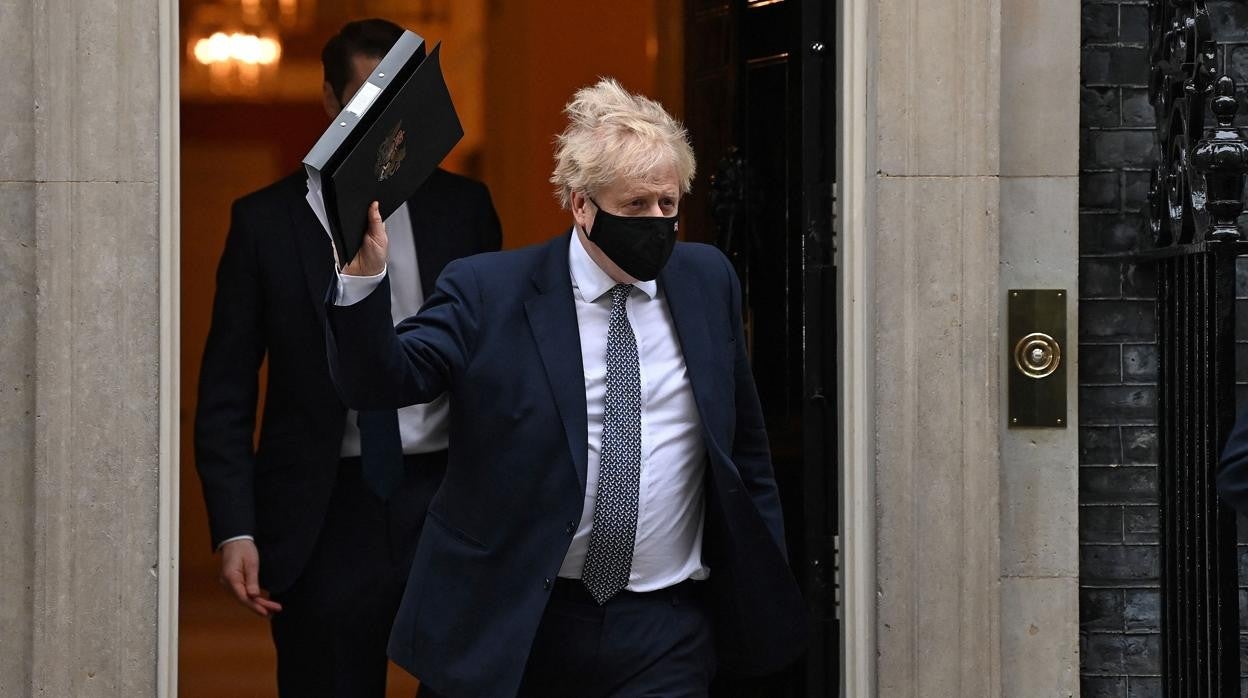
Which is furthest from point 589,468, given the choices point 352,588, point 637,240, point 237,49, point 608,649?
point 237,49

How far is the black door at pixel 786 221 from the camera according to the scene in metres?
4.51

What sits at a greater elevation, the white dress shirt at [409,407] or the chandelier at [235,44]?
the chandelier at [235,44]

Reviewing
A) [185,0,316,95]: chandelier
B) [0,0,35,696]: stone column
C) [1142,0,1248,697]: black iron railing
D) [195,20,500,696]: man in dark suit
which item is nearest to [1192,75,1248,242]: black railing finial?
[1142,0,1248,697]: black iron railing

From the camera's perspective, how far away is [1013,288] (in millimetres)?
4340

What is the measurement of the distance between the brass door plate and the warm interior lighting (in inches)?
192

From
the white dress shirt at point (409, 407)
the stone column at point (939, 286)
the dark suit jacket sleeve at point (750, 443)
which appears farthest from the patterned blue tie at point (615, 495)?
the white dress shirt at point (409, 407)

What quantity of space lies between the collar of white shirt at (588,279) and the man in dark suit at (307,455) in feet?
3.68

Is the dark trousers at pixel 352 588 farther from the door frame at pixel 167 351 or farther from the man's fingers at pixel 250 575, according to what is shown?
the door frame at pixel 167 351

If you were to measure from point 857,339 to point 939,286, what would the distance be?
0.26 m

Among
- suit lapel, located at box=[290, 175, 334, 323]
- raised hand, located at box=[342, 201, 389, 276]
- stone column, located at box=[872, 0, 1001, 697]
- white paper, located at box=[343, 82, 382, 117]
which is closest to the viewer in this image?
white paper, located at box=[343, 82, 382, 117]

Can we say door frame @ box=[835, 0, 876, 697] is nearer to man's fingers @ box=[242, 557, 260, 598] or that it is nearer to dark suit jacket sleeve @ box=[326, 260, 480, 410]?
dark suit jacket sleeve @ box=[326, 260, 480, 410]

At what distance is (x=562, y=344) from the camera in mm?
3377

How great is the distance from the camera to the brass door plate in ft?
14.1

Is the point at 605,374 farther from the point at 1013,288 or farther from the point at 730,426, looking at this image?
the point at 1013,288
